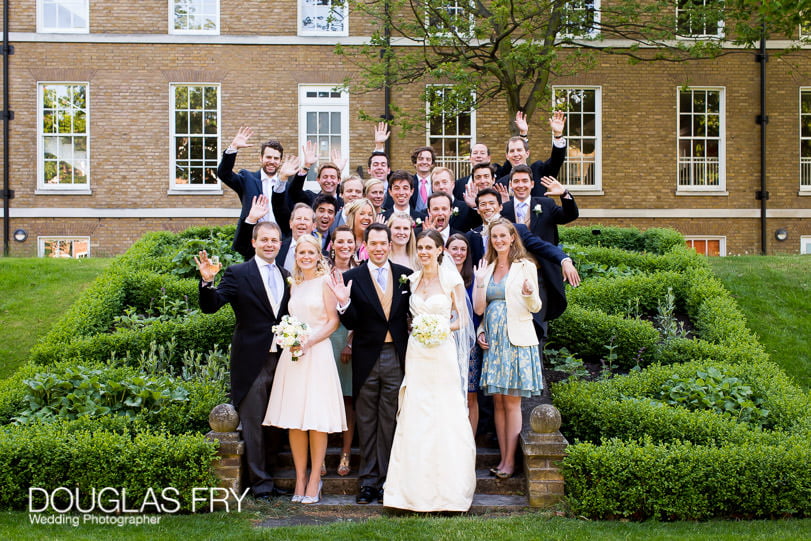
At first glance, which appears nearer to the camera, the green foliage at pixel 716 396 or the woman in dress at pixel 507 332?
the woman in dress at pixel 507 332

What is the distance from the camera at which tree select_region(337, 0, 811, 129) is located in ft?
48.2

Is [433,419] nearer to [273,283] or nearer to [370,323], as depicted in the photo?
[370,323]

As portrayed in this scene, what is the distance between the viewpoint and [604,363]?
335 inches

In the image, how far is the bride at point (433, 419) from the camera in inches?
226

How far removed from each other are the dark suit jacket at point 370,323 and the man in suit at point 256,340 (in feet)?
1.96

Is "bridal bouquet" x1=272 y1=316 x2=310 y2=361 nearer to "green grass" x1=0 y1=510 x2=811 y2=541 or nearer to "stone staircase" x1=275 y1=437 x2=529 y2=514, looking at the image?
"stone staircase" x1=275 y1=437 x2=529 y2=514

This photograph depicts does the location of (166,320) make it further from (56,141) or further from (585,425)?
(56,141)

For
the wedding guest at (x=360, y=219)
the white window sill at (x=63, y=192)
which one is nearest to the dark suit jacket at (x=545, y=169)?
the wedding guest at (x=360, y=219)

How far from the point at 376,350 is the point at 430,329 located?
564 mm

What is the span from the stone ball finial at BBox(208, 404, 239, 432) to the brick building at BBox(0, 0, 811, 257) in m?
12.6

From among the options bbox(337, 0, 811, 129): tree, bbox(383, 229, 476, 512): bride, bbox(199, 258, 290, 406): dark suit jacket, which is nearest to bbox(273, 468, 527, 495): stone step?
bbox(383, 229, 476, 512): bride

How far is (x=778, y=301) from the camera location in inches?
422

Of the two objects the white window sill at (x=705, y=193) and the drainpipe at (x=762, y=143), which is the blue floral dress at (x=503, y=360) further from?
the drainpipe at (x=762, y=143)

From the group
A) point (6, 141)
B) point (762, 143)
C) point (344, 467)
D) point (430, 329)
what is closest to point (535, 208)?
point (430, 329)
